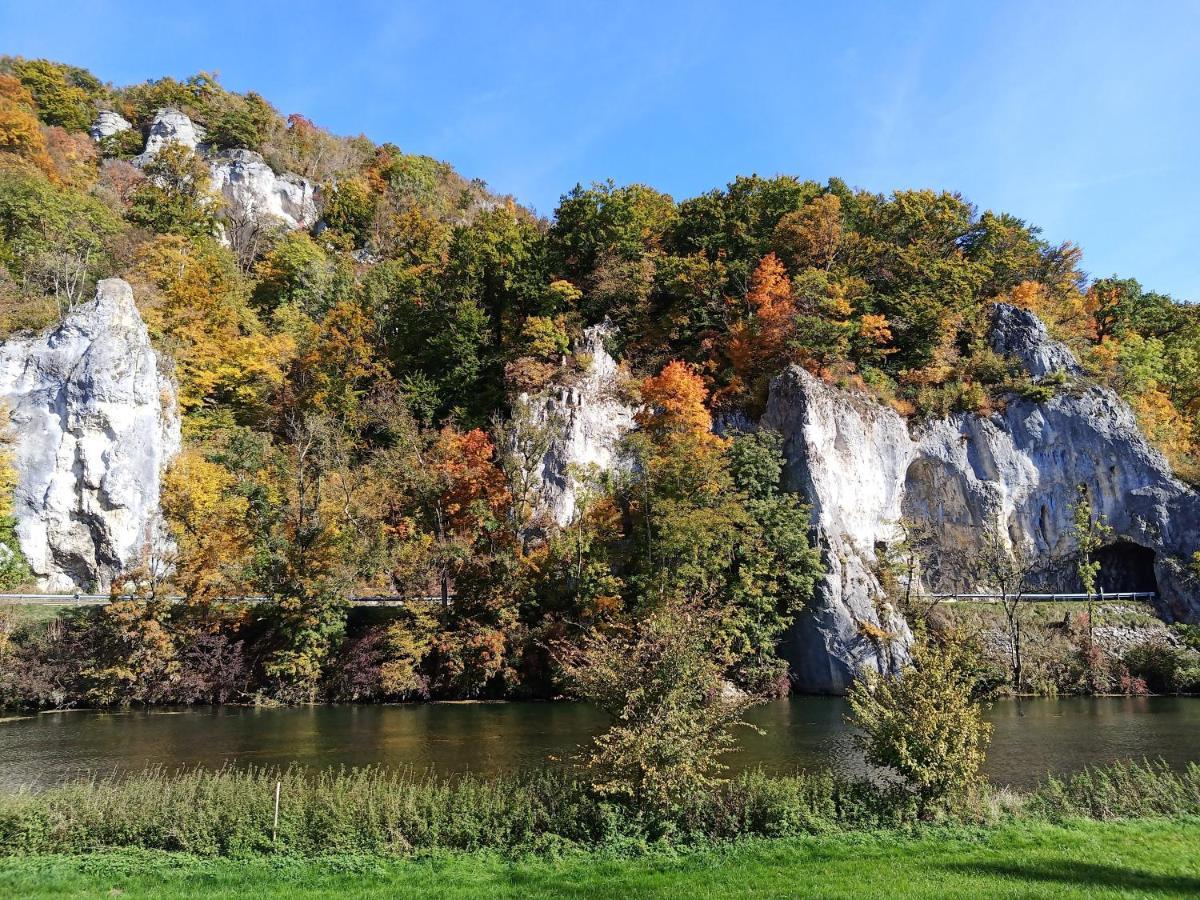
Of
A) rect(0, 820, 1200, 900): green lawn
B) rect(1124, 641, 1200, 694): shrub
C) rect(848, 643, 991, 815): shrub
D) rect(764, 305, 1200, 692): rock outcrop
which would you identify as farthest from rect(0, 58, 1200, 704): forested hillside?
rect(0, 820, 1200, 900): green lawn

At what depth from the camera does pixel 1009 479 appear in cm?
4294

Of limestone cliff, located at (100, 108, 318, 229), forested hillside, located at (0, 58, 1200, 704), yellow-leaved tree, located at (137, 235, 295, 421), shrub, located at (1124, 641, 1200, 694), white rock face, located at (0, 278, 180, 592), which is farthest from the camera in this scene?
limestone cliff, located at (100, 108, 318, 229)

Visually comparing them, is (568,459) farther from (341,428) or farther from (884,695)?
(884,695)

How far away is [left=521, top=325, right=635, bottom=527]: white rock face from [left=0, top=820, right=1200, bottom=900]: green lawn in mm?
28695

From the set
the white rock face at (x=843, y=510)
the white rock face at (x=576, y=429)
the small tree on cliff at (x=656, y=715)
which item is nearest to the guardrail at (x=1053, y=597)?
the white rock face at (x=843, y=510)

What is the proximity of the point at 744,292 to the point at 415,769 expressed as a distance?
124ft

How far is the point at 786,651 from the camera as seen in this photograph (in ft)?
116

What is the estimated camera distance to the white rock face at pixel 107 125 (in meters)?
72.6

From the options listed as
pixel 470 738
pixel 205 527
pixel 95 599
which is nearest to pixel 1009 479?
pixel 470 738

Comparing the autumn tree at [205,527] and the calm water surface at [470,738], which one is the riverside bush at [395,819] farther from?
the autumn tree at [205,527]

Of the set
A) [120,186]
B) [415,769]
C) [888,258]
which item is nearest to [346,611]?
[415,769]

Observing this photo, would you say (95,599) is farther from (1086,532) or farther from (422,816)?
(1086,532)

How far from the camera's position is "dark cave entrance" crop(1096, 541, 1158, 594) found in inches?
1689

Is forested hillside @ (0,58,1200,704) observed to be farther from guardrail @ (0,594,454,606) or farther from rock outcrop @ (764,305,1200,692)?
rock outcrop @ (764,305,1200,692)
